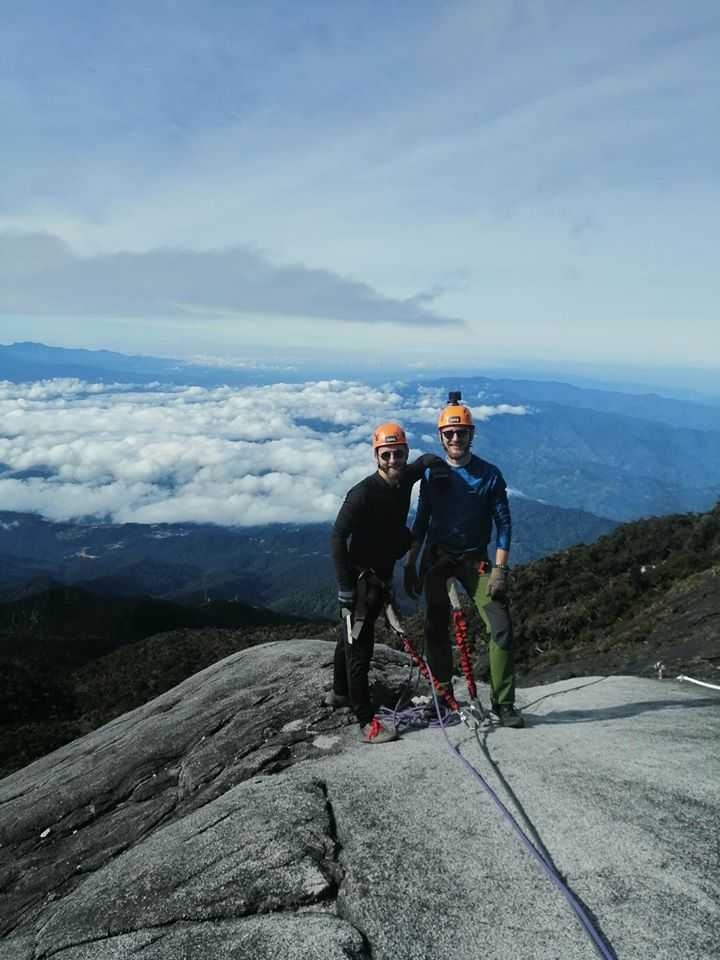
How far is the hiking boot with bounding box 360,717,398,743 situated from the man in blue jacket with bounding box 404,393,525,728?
1173mm

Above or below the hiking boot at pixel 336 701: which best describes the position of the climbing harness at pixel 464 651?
A: above

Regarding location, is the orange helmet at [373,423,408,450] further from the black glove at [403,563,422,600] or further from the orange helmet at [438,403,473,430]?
the black glove at [403,563,422,600]

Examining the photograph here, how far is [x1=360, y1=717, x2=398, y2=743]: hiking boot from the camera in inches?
337

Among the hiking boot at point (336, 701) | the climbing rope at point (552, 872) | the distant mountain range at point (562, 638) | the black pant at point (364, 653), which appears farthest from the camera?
the distant mountain range at point (562, 638)

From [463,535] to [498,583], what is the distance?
2.96ft

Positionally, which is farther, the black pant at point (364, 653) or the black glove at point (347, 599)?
the black pant at point (364, 653)

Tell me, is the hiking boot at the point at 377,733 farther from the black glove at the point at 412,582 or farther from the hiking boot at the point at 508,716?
the black glove at the point at 412,582

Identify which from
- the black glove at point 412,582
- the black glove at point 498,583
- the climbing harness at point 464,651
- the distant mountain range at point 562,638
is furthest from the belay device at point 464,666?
the distant mountain range at point 562,638

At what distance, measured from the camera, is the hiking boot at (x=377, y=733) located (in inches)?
337

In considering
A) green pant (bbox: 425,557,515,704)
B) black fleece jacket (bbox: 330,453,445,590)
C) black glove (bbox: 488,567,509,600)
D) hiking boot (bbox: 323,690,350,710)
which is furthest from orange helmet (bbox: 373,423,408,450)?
hiking boot (bbox: 323,690,350,710)

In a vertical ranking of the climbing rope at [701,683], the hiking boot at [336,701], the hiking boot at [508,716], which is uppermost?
the hiking boot at [508,716]

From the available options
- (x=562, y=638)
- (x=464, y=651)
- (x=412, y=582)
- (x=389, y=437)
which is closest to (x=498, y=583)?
(x=412, y=582)

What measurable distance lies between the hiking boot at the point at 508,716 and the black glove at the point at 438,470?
3.33 m

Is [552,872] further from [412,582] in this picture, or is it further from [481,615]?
[412,582]
